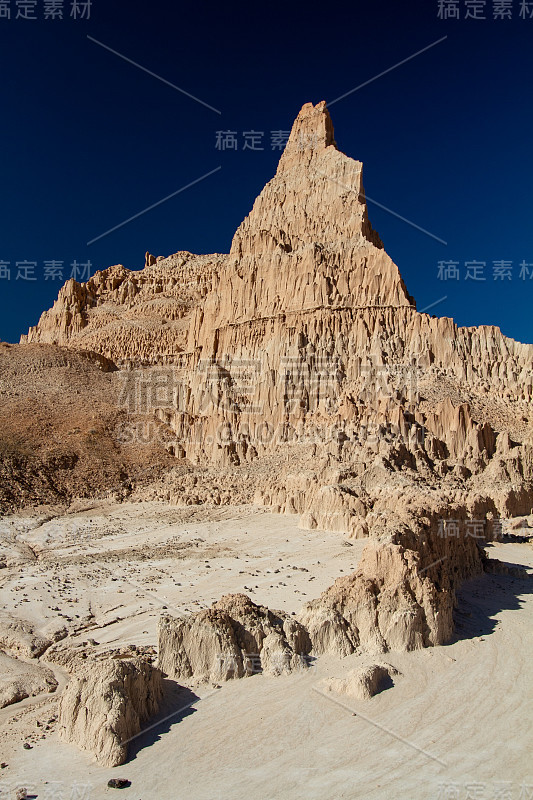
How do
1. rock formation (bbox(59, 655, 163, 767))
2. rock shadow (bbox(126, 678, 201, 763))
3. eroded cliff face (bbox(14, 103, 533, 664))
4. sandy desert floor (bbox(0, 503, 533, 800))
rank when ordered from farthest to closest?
eroded cliff face (bbox(14, 103, 533, 664))
rock shadow (bbox(126, 678, 201, 763))
rock formation (bbox(59, 655, 163, 767))
sandy desert floor (bbox(0, 503, 533, 800))

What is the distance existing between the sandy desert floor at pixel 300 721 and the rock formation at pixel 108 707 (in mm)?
161

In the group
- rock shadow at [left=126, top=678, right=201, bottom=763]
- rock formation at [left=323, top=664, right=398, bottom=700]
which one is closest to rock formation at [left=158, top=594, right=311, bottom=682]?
rock shadow at [left=126, top=678, right=201, bottom=763]

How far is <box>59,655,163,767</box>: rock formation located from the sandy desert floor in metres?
0.16

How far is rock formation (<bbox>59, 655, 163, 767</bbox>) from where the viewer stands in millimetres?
7109

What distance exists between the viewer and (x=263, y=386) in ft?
126

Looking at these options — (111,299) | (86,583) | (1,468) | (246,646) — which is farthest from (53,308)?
(246,646)

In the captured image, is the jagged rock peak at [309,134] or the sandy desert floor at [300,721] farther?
the jagged rock peak at [309,134]

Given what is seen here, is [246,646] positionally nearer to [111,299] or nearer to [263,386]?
[263,386]

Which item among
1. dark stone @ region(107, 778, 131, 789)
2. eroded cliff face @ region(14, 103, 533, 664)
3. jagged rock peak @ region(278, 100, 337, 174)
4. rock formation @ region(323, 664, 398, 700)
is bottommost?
dark stone @ region(107, 778, 131, 789)

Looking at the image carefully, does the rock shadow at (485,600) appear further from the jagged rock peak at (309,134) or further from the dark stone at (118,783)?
the jagged rock peak at (309,134)

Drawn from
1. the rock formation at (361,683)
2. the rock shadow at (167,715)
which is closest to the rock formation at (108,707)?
the rock shadow at (167,715)

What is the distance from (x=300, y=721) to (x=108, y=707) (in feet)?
8.62

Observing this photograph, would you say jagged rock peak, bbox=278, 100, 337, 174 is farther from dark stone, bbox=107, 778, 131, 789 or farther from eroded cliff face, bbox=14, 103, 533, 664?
dark stone, bbox=107, 778, 131, 789

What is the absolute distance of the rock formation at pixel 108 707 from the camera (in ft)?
23.3
